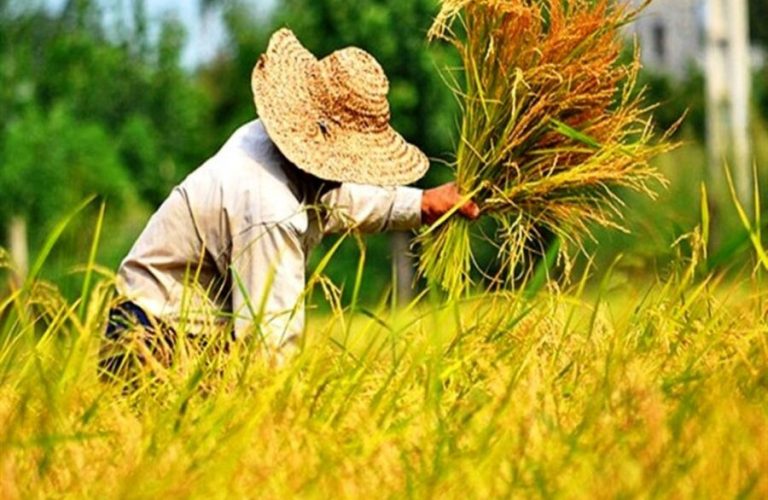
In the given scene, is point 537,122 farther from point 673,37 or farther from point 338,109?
point 673,37

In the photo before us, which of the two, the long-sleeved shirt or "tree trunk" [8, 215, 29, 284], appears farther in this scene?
"tree trunk" [8, 215, 29, 284]

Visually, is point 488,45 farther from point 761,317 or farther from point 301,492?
point 301,492

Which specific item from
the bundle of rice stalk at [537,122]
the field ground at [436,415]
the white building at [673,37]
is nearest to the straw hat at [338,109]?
the bundle of rice stalk at [537,122]

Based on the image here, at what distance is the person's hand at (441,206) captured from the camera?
16.7 feet

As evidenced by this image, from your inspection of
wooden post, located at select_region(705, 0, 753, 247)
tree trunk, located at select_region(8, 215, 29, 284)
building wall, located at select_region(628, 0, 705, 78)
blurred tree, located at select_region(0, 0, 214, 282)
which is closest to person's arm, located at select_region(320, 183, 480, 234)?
wooden post, located at select_region(705, 0, 753, 247)

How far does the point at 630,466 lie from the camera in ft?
10.2

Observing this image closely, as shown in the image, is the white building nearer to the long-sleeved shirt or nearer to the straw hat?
the straw hat

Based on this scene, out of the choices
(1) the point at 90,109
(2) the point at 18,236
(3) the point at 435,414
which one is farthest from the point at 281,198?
(1) the point at 90,109

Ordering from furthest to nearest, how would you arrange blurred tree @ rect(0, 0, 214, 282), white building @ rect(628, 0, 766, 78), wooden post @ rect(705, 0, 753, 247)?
white building @ rect(628, 0, 766, 78), blurred tree @ rect(0, 0, 214, 282), wooden post @ rect(705, 0, 753, 247)

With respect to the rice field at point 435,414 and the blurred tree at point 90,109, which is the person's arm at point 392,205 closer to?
the rice field at point 435,414

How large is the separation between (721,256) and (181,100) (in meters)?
33.0

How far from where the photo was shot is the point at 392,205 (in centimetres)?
512

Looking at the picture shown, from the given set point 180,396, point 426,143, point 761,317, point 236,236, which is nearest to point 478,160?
point 236,236

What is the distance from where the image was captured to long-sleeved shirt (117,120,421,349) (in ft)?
15.5
